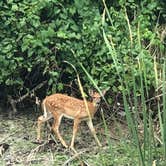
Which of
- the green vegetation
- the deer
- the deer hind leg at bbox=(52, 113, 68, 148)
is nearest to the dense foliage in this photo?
the green vegetation

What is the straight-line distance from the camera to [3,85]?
609 cm

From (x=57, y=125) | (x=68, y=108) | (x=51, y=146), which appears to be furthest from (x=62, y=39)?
(x=51, y=146)

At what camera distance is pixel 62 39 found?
5.71 metres

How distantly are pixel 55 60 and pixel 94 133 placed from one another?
81 cm

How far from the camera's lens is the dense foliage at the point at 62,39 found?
5.64 metres

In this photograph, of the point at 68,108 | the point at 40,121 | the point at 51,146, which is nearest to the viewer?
the point at 68,108

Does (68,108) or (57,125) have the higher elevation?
(68,108)

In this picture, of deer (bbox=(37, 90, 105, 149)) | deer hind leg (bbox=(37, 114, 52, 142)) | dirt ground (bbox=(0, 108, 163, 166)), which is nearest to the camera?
dirt ground (bbox=(0, 108, 163, 166))

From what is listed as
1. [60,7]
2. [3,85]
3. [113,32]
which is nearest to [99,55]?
[113,32]

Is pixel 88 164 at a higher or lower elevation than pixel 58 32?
lower

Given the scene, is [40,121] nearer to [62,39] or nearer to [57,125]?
[57,125]

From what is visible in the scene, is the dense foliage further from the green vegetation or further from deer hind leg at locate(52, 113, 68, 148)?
deer hind leg at locate(52, 113, 68, 148)

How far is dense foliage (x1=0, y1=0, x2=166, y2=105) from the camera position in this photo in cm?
564

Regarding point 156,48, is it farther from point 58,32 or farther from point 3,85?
point 3,85
